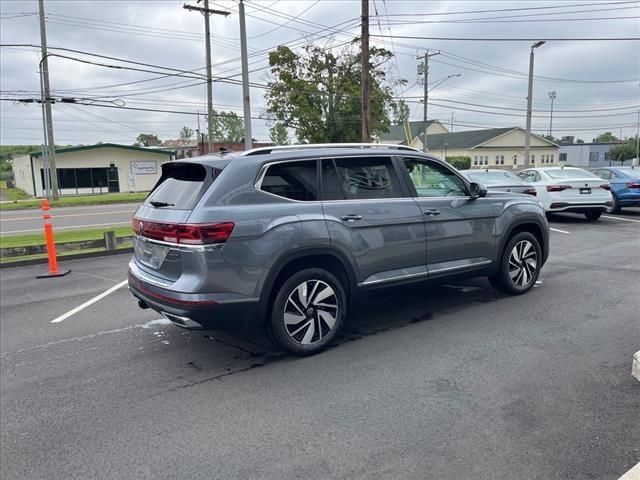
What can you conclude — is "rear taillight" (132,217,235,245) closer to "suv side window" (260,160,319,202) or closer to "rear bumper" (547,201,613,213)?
"suv side window" (260,160,319,202)

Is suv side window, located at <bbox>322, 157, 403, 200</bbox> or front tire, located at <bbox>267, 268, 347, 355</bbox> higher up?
suv side window, located at <bbox>322, 157, 403, 200</bbox>

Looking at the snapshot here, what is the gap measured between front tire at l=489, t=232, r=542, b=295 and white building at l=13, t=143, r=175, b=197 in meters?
36.6

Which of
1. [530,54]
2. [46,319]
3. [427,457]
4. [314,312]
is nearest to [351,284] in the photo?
[314,312]

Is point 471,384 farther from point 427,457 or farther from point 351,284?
point 351,284

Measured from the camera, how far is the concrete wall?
1555 inches

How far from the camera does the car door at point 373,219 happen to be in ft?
14.9

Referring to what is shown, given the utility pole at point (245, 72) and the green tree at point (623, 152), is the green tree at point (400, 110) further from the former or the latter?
the green tree at point (623, 152)

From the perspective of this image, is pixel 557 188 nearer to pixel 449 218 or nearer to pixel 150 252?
pixel 449 218

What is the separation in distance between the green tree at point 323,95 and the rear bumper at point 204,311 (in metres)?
37.9

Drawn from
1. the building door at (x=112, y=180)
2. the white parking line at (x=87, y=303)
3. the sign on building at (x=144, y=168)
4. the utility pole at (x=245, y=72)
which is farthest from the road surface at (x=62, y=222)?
the sign on building at (x=144, y=168)

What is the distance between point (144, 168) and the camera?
145 feet

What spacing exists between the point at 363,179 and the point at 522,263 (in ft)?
8.84

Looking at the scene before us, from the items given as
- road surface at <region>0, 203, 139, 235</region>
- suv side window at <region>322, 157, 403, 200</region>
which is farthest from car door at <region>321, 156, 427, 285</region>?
road surface at <region>0, 203, 139, 235</region>

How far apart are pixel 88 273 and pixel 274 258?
5.66 metres
